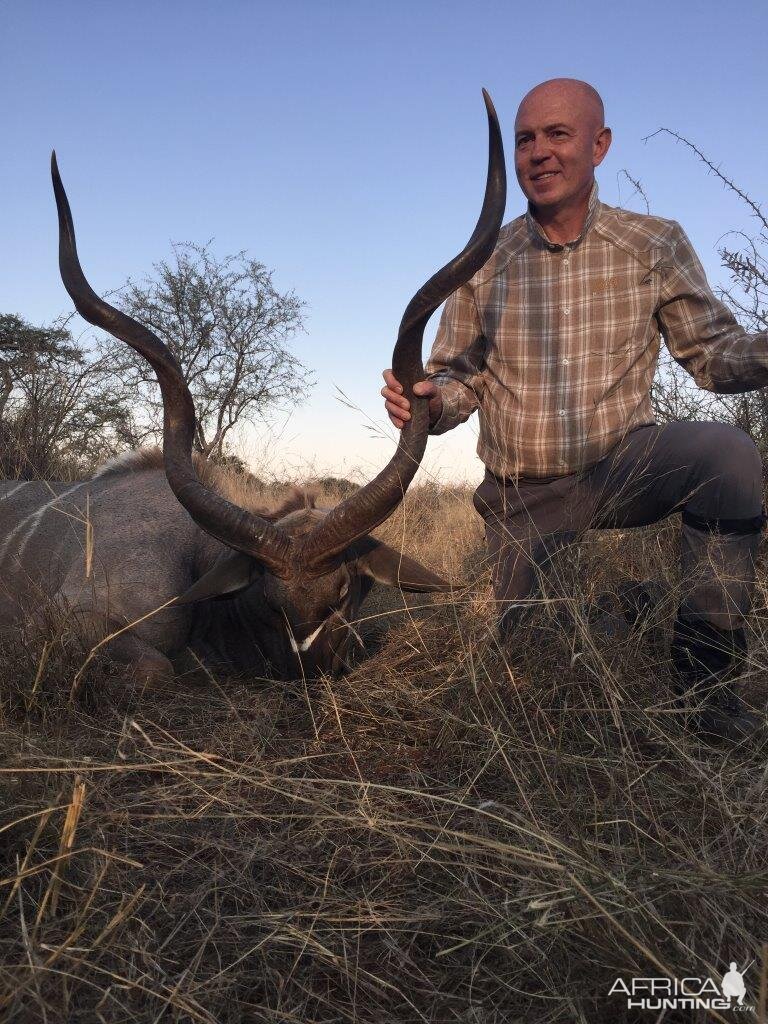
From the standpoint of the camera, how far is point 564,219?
4258mm

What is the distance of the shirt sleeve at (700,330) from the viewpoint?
382 centimetres

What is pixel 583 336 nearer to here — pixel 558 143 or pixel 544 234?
pixel 544 234

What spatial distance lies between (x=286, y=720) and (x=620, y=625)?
56.8 inches

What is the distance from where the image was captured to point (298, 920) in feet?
5.60

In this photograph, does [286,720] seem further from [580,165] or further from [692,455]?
[580,165]

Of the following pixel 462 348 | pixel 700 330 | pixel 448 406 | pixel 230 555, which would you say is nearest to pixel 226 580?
pixel 230 555

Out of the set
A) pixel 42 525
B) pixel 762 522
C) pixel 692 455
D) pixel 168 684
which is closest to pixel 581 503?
pixel 692 455

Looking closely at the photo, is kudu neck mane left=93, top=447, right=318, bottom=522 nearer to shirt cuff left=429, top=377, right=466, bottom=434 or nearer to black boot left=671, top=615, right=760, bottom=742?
shirt cuff left=429, top=377, right=466, bottom=434

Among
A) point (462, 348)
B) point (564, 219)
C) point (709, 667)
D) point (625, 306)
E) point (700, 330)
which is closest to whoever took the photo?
point (709, 667)

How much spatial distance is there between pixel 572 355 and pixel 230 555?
1995 mm

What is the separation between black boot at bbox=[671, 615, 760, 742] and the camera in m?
2.80

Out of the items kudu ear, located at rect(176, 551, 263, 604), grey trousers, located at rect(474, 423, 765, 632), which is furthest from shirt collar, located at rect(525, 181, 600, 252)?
kudu ear, located at rect(176, 551, 263, 604)

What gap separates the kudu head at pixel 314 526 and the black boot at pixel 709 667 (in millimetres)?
1145

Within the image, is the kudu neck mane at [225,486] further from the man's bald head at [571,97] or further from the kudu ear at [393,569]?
the man's bald head at [571,97]
